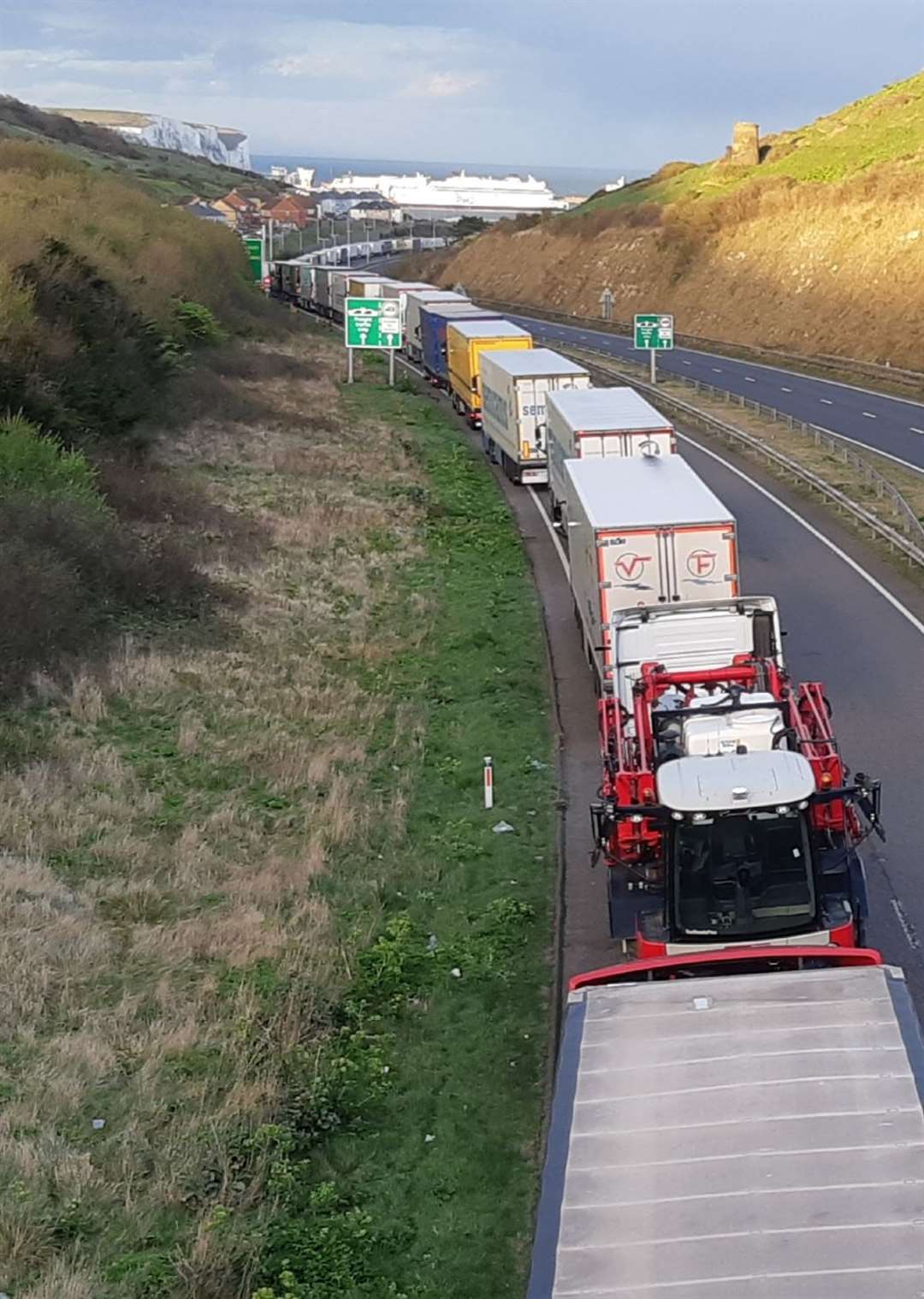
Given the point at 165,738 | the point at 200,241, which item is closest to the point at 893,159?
the point at 200,241

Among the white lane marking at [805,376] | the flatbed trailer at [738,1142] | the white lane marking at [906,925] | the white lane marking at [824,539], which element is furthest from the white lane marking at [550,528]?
the white lane marking at [805,376]

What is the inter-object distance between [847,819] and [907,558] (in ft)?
56.3

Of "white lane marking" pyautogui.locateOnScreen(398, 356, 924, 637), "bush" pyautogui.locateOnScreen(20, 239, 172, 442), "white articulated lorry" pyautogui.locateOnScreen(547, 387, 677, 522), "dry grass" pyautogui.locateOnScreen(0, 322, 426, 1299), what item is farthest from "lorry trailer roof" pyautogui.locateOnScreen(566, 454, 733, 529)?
"bush" pyautogui.locateOnScreen(20, 239, 172, 442)

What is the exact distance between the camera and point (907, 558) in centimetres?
2842

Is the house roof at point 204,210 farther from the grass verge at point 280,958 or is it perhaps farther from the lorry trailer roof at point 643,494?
the grass verge at point 280,958

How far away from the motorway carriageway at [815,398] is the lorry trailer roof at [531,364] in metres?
9.31

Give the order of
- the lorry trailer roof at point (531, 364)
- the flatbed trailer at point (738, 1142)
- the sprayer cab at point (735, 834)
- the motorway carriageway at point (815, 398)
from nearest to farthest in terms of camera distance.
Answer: the flatbed trailer at point (738, 1142), the sprayer cab at point (735, 834), the lorry trailer roof at point (531, 364), the motorway carriageway at point (815, 398)

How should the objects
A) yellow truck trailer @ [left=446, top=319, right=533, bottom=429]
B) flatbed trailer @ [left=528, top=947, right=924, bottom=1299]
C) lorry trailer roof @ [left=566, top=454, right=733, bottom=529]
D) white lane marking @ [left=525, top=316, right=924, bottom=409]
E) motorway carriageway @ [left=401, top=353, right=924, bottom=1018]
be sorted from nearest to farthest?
flatbed trailer @ [left=528, top=947, right=924, bottom=1299] < motorway carriageway @ [left=401, top=353, right=924, bottom=1018] < lorry trailer roof @ [left=566, top=454, right=733, bottom=529] < yellow truck trailer @ [left=446, top=319, right=533, bottom=429] < white lane marking @ [left=525, top=316, right=924, bottom=409]

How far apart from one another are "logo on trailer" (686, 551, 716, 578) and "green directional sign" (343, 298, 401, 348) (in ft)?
125

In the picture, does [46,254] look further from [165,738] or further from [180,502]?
[165,738]

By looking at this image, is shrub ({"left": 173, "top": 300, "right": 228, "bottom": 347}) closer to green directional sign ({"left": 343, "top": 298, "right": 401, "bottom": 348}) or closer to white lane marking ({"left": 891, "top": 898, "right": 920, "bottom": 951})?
green directional sign ({"left": 343, "top": 298, "right": 401, "bottom": 348})

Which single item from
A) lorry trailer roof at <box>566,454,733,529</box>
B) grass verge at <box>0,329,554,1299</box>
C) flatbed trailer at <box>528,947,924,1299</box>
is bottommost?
grass verge at <box>0,329,554,1299</box>

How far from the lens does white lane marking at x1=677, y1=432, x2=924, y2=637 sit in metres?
24.9

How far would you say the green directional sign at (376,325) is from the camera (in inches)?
2212
